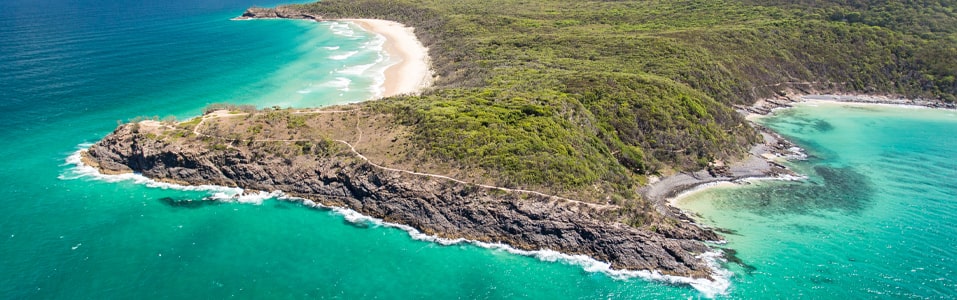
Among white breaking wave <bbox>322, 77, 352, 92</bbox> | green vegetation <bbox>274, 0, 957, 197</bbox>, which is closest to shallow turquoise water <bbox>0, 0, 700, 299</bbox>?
white breaking wave <bbox>322, 77, 352, 92</bbox>

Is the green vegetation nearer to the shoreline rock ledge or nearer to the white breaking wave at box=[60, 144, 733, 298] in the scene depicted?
the white breaking wave at box=[60, 144, 733, 298]

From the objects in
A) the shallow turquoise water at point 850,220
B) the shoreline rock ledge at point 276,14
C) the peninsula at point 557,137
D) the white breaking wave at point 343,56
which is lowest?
the shallow turquoise water at point 850,220

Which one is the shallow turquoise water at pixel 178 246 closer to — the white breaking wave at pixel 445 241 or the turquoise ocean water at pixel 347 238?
the turquoise ocean water at pixel 347 238

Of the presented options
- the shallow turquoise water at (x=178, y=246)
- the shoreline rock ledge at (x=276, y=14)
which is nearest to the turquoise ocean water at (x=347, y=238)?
the shallow turquoise water at (x=178, y=246)

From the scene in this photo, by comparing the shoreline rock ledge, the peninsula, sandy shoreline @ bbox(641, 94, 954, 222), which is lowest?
sandy shoreline @ bbox(641, 94, 954, 222)

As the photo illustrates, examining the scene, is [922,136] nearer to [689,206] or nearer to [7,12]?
[689,206]

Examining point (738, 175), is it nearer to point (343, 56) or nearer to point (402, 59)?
point (402, 59)
